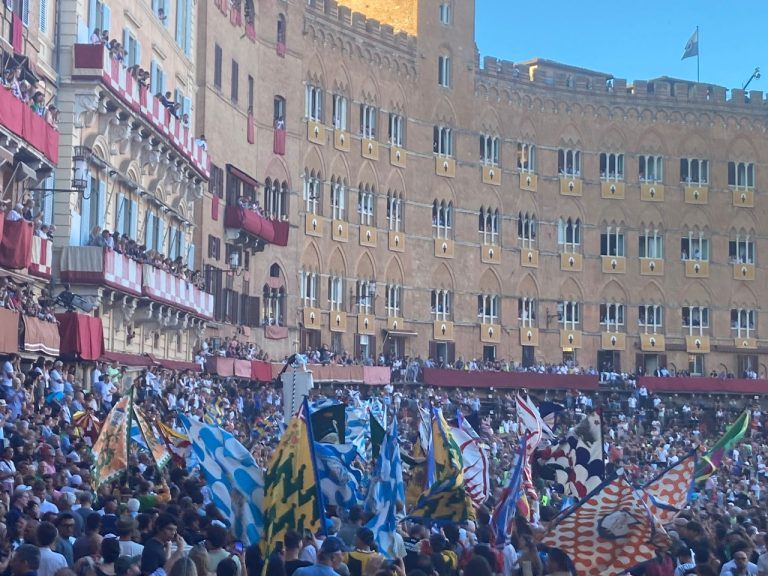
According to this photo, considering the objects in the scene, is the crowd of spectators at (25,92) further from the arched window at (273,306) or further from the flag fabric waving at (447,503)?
the arched window at (273,306)

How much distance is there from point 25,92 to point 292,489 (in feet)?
58.0

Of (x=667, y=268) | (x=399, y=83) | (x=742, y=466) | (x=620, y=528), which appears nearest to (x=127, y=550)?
(x=620, y=528)

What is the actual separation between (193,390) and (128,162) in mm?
6573

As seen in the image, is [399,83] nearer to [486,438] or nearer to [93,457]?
[486,438]

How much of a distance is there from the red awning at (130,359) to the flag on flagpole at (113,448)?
54.6 ft

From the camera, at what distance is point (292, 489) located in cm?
1309

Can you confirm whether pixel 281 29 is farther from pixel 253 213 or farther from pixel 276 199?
pixel 253 213

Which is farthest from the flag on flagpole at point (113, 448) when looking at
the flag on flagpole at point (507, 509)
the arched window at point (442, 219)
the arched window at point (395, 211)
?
the arched window at point (442, 219)

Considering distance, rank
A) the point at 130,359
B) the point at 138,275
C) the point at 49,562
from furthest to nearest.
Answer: the point at 130,359 < the point at 138,275 < the point at 49,562

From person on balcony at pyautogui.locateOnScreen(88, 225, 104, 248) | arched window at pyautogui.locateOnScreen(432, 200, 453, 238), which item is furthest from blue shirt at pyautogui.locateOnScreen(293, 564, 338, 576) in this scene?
arched window at pyautogui.locateOnScreen(432, 200, 453, 238)

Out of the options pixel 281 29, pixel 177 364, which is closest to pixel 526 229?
pixel 281 29

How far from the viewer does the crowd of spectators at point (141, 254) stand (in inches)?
1326

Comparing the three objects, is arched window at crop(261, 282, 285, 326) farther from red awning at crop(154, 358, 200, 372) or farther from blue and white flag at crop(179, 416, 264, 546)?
blue and white flag at crop(179, 416, 264, 546)

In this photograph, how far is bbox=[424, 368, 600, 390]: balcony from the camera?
57625 millimetres
